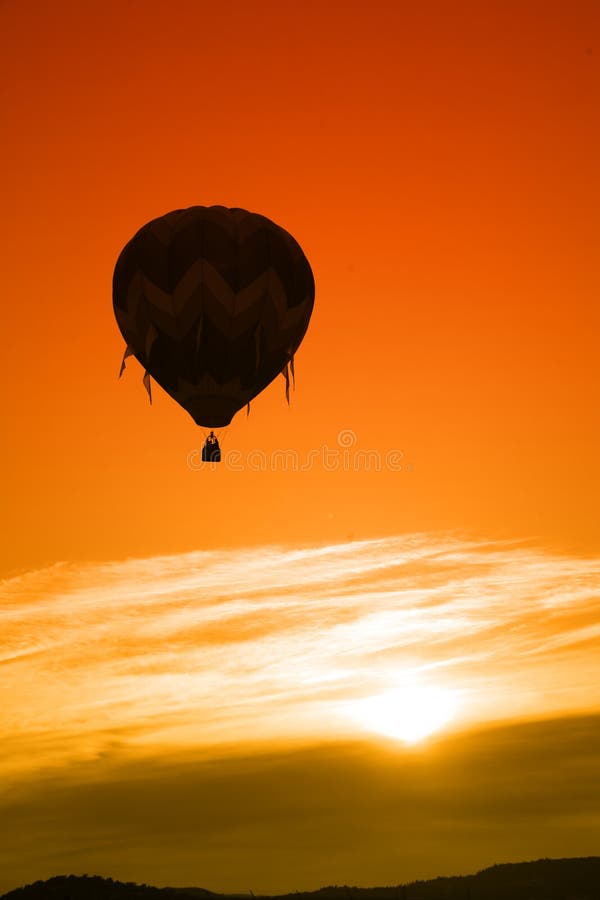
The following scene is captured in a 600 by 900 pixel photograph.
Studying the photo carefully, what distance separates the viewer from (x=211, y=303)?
5778 cm

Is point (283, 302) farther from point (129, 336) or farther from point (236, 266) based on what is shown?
point (129, 336)

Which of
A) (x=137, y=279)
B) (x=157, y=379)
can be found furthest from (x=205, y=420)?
(x=137, y=279)

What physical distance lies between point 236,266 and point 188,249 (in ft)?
7.15

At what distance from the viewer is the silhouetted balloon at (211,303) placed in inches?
2277

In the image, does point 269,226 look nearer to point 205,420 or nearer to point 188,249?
point 188,249

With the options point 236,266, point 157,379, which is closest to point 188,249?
point 236,266

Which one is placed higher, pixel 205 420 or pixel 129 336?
pixel 129 336

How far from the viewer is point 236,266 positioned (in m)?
57.9

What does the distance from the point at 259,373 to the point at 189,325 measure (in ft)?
12.4

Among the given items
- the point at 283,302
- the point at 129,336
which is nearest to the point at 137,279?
the point at 129,336

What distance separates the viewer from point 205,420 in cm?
5909

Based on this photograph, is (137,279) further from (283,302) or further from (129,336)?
(283,302)

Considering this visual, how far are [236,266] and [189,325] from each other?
3222 millimetres

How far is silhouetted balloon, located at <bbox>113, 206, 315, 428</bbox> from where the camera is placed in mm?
57844
